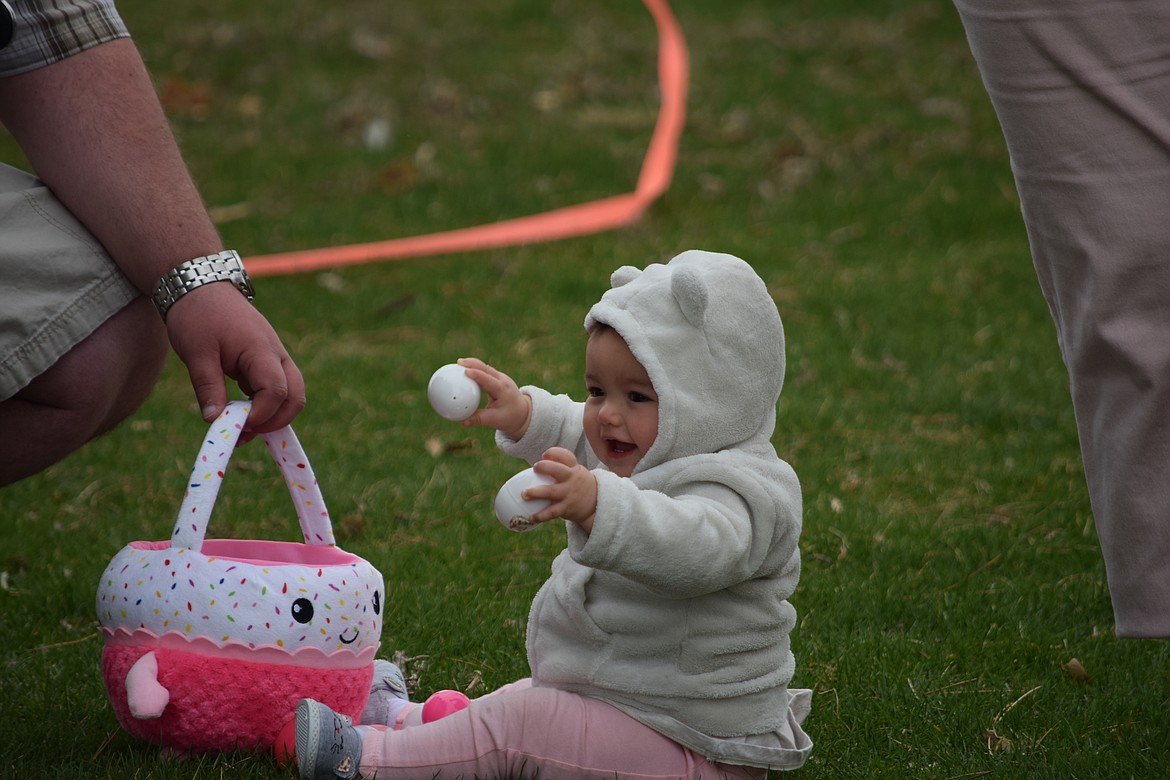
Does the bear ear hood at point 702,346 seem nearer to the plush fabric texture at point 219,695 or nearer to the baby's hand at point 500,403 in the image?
the baby's hand at point 500,403

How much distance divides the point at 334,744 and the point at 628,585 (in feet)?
1.80

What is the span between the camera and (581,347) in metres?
5.71

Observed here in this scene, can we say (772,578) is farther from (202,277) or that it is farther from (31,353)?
(31,353)

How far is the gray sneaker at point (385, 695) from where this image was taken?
2.66 m

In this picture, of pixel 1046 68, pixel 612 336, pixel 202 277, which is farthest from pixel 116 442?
pixel 1046 68

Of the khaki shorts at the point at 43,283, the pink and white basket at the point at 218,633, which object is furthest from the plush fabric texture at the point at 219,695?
the khaki shorts at the point at 43,283

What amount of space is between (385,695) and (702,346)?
37.9 inches

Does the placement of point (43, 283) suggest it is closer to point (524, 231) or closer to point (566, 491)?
point (566, 491)

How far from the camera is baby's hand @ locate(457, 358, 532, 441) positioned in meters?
2.50

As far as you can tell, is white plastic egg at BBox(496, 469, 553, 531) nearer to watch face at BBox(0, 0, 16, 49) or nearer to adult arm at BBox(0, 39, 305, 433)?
adult arm at BBox(0, 39, 305, 433)

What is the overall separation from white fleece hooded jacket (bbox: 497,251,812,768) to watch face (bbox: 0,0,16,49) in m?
1.18

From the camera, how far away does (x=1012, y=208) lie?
7.55 m

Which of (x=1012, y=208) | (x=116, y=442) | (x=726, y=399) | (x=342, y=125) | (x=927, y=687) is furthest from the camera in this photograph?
(x=342, y=125)

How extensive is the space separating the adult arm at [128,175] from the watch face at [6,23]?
8 cm
